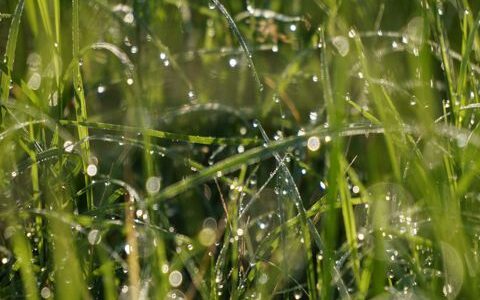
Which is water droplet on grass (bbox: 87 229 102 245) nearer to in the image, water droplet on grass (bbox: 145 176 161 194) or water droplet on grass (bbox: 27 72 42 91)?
water droplet on grass (bbox: 145 176 161 194)

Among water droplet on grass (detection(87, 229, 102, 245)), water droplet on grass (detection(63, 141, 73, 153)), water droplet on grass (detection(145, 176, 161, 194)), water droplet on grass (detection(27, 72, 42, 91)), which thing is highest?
water droplet on grass (detection(27, 72, 42, 91))

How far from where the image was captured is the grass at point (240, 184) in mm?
1002

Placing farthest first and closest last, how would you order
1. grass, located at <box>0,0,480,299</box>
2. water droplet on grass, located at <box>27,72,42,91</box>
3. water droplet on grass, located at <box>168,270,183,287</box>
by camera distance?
1. water droplet on grass, located at <box>27,72,42,91</box>
2. water droplet on grass, located at <box>168,270,183,287</box>
3. grass, located at <box>0,0,480,299</box>

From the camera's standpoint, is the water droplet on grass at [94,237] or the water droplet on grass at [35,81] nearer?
the water droplet on grass at [94,237]

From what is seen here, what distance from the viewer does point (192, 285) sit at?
1.16 metres

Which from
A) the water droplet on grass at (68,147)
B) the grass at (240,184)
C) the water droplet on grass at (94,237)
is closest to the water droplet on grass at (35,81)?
the grass at (240,184)

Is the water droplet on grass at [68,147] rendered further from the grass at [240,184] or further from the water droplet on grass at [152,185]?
the water droplet on grass at [152,185]

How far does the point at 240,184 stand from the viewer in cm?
120

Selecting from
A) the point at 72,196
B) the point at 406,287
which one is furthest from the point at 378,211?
the point at 72,196

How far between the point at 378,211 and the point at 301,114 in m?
0.68

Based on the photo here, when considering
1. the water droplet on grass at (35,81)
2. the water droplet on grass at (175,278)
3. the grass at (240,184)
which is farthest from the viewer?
the water droplet on grass at (35,81)

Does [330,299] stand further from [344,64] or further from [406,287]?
[344,64]

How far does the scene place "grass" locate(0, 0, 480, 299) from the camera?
1.00 m

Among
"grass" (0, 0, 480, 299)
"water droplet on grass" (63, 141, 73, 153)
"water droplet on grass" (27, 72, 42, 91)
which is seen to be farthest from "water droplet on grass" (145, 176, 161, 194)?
"water droplet on grass" (27, 72, 42, 91)
